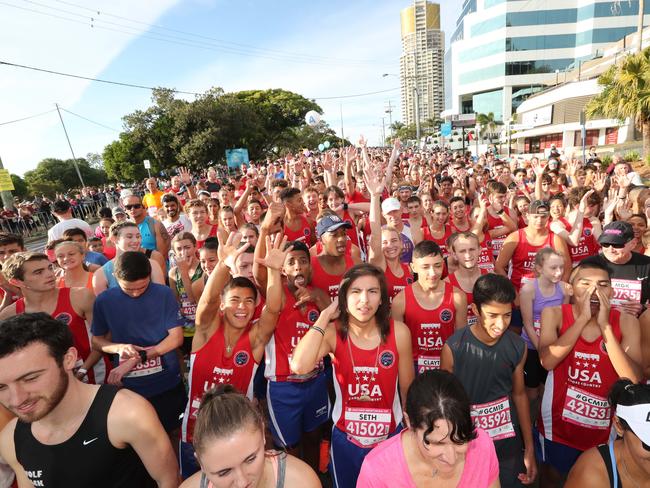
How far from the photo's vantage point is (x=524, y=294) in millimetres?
3564

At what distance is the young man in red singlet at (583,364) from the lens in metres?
2.49

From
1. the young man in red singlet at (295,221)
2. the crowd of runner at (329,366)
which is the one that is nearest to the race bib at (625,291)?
the crowd of runner at (329,366)

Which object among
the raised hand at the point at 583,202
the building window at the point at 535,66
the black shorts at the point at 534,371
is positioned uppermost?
Answer: the building window at the point at 535,66

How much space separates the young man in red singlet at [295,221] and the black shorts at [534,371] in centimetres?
326

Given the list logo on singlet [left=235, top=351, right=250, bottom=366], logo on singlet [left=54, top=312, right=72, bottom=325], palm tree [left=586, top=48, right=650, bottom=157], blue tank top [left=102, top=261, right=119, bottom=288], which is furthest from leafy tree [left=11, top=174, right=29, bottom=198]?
palm tree [left=586, top=48, right=650, bottom=157]

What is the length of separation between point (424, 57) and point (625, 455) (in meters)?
163

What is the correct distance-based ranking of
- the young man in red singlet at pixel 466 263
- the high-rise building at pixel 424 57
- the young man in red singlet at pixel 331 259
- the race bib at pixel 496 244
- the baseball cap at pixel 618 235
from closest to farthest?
the baseball cap at pixel 618 235
the young man in red singlet at pixel 466 263
the young man in red singlet at pixel 331 259
the race bib at pixel 496 244
the high-rise building at pixel 424 57

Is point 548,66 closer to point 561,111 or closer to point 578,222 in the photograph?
point 561,111

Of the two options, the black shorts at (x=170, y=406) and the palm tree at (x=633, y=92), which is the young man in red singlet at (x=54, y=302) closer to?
the black shorts at (x=170, y=406)

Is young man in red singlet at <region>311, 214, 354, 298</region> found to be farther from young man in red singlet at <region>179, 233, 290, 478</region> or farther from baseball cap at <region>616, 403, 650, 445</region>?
baseball cap at <region>616, 403, 650, 445</region>

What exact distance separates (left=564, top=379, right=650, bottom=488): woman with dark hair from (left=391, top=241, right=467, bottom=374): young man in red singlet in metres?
1.34

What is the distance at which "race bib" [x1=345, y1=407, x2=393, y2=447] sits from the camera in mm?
2521

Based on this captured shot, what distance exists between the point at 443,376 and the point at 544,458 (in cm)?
179

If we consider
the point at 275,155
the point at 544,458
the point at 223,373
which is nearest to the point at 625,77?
the point at 544,458
